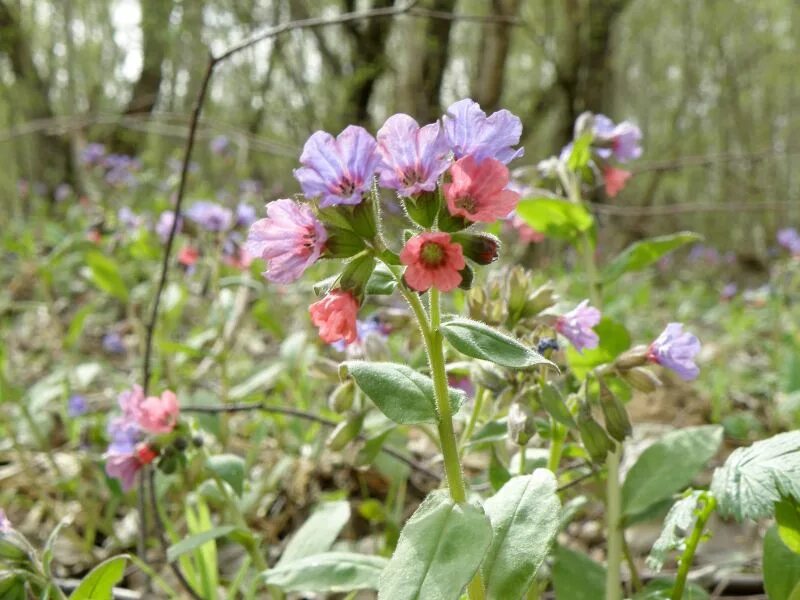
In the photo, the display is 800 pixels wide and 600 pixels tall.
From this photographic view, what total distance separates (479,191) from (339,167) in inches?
6.9

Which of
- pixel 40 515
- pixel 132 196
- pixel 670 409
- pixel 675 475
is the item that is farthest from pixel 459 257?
pixel 132 196

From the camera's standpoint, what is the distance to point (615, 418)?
119 centimetres

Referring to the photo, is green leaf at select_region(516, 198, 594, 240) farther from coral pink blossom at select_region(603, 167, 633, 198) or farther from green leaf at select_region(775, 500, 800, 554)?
green leaf at select_region(775, 500, 800, 554)

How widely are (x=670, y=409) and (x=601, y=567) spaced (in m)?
1.77

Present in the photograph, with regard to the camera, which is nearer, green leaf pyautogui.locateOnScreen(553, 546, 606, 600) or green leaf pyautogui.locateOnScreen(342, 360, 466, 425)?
green leaf pyautogui.locateOnScreen(342, 360, 466, 425)

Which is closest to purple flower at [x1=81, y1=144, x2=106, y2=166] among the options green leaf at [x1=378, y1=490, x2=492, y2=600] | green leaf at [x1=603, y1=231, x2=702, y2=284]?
green leaf at [x1=603, y1=231, x2=702, y2=284]

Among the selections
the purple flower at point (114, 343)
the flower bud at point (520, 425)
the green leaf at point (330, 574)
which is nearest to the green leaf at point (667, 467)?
the flower bud at point (520, 425)

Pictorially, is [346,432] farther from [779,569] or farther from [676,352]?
[779,569]

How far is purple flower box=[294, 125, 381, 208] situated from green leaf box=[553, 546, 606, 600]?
29.5 inches

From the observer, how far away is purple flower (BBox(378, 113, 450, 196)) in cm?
95

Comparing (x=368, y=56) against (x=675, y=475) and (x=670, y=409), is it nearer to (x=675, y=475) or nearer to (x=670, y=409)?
(x=670, y=409)

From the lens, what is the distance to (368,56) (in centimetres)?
696

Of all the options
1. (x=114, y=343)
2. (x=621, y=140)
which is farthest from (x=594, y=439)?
(x=114, y=343)

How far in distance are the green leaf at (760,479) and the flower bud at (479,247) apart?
17.3 inches
